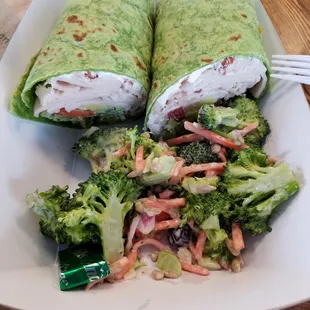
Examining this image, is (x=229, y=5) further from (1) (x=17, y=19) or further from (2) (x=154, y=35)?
(1) (x=17, y=19)

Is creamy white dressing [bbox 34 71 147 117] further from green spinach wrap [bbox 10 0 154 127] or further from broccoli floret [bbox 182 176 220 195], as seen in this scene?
broccoli floret [bbox 182 176 220 195]

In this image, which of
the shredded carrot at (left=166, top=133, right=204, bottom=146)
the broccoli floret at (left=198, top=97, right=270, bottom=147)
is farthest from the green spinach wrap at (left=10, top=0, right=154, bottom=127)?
the broccoli floret at (left=198, top=97, right=270, bottom=147)

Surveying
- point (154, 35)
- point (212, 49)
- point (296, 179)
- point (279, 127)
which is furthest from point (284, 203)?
point (154, 35)

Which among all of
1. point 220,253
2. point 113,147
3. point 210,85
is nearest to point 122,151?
point 113,147

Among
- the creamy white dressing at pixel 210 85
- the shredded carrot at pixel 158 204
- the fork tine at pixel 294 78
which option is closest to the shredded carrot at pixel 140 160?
the shredded carrot at pixel 158 204

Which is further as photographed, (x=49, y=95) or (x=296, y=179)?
(x=49, y=95)

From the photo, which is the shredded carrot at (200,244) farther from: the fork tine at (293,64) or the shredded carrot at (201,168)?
the fork tine at (293,64)

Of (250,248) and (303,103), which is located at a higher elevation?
(303,103)
